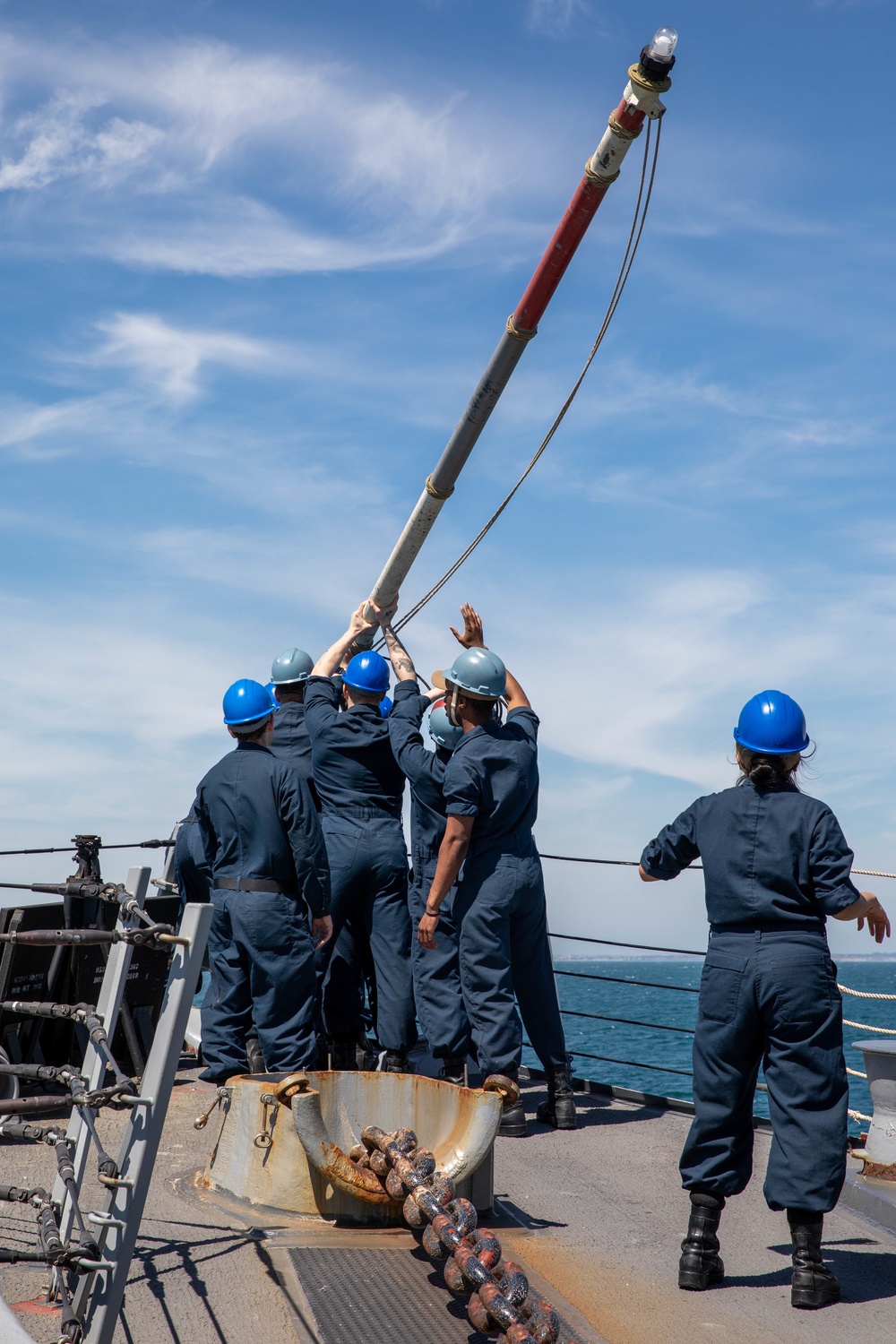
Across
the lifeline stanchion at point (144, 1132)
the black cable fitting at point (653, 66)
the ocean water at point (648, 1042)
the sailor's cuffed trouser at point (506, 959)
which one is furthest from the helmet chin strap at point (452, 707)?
the ocean water at point (648, 1042)

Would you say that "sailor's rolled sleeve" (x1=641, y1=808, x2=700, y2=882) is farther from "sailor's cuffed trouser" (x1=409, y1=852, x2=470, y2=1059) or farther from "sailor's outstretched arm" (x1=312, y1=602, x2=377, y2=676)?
"sailor's outstretched arm" (x1=312, y1=602, x2=377, y2=676)

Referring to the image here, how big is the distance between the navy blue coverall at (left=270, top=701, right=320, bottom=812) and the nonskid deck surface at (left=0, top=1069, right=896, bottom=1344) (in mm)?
2348

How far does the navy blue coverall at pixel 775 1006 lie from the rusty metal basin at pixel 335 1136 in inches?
27.9

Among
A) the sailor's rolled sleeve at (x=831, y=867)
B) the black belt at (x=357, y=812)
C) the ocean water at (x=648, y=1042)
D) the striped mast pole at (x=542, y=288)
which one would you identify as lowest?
the ocean water at (x=648, y=1042)

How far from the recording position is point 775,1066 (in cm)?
385

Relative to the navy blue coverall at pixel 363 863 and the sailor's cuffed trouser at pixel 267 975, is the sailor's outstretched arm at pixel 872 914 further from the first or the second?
the navy blue coverall at pixel 363 863

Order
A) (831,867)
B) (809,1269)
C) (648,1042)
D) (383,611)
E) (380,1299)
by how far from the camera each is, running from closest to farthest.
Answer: (380,1299) < (809,1269) < (831,867) < (383,611) < (648,1042)

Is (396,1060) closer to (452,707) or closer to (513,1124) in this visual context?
(513,1124)

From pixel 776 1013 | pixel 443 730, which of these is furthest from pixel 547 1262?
pixel 443 730

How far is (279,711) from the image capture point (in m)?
7.40

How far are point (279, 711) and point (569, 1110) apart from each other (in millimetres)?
2879

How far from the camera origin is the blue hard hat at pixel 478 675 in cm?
575

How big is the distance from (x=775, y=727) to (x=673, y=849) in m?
0.54

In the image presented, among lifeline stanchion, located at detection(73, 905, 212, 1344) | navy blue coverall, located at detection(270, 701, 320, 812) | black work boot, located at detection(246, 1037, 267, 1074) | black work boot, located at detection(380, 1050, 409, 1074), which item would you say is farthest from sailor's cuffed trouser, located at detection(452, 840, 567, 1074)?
lifeline stanchion, located at detection(73, 905, 212, 1344)
